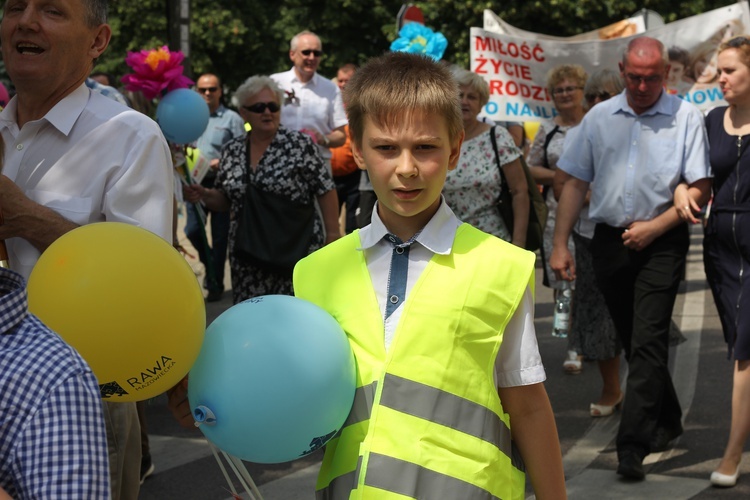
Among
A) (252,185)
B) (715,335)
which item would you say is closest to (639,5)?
(715,335)

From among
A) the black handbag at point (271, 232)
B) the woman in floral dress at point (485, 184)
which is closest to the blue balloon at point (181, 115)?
the black handbag at point (271, 232)

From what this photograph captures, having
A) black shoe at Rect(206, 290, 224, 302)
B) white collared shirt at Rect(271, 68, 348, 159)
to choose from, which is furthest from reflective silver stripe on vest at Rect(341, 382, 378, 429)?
black shoe at Rect(206, 290, 224, 302)

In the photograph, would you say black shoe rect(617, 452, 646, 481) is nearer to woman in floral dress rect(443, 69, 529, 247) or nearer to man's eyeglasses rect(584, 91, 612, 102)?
woman in floral dress rect(443, 69, 529, 247)

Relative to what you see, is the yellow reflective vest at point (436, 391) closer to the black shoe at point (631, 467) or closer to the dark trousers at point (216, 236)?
the black shoe at point (631, 467)

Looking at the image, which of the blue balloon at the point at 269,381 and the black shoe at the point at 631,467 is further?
the black shoe at the point at 631,467

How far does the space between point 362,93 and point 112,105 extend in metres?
0.87

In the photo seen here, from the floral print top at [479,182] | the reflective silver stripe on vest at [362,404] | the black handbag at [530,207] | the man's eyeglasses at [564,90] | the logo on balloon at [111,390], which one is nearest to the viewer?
the logo on balloon at [111,390]

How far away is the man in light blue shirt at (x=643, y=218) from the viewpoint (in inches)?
234

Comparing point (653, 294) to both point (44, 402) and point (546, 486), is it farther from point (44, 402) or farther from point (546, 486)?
point (44, 402)

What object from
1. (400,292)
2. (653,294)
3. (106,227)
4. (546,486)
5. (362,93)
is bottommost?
(653,294)

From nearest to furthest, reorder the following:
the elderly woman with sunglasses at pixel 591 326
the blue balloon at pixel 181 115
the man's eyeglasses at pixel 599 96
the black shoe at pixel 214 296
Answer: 1. the elderly woman with sunglasses at pixel 591 326
2. the blue balloon at pixel 181 115
3. the man's eyeglasses at pixel 599 96
4. the black shoe at pixel 214 296

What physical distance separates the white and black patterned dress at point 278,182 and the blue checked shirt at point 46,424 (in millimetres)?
4932

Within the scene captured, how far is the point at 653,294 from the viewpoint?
6004mm

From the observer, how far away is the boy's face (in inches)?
108
